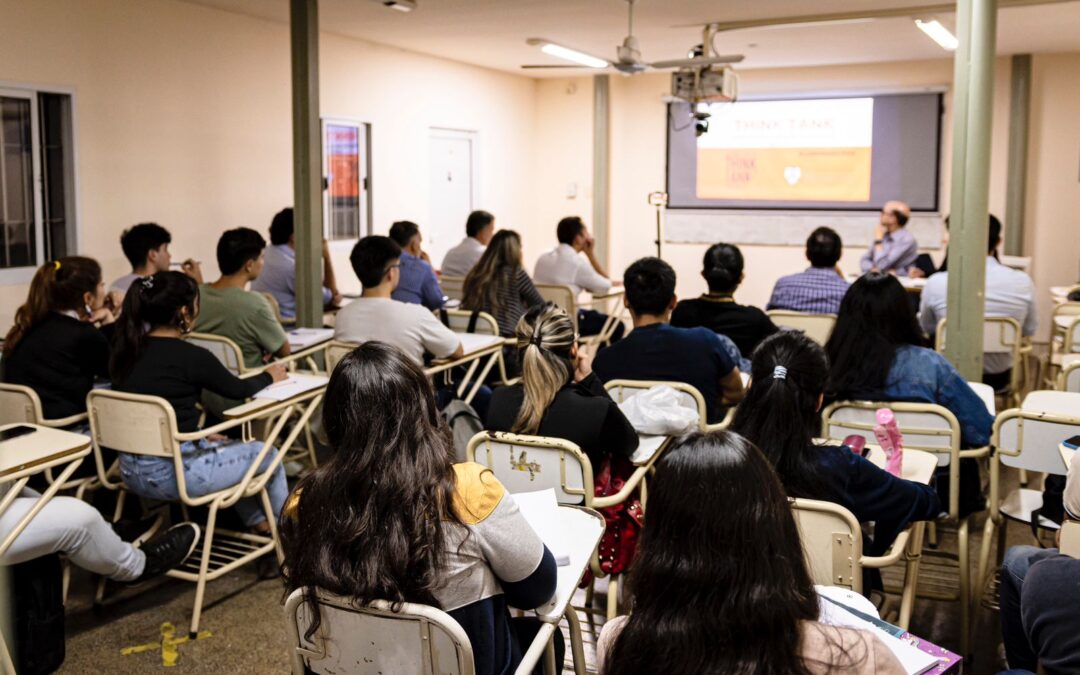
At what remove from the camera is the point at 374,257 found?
4199 mm

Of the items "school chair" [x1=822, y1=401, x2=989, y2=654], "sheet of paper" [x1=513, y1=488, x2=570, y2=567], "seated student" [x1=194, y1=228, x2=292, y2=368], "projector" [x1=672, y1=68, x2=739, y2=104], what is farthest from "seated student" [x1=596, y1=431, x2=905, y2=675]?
"projector" [x1=672, y1=68, x2=739, y2=104]

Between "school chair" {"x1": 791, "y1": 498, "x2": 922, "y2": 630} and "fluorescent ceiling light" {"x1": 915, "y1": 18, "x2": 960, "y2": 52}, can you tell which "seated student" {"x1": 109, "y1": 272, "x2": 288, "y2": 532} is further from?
"fluorescent ceiling light" {"x1": 915, "y1": 18, "x2": 960, "y2": 52}

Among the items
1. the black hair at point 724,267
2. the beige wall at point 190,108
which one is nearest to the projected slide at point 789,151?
the beige wall at point 190,108

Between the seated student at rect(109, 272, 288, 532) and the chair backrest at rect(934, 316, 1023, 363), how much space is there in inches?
127

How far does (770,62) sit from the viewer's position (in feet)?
30.5

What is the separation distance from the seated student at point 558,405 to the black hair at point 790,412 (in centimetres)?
51

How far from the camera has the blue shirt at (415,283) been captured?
5.68m

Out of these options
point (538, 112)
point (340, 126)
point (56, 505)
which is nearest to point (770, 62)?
point (538, 112)

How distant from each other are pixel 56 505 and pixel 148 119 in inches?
149

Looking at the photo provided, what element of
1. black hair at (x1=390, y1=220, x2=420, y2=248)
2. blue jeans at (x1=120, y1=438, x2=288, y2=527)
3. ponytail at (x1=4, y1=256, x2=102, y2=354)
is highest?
black hair at (x1=390, y1=220, x2=420, y2=248)

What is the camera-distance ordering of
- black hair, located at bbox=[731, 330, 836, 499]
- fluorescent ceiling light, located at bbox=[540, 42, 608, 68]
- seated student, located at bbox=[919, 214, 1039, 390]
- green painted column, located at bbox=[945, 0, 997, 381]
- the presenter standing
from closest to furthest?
black hair, located at bbox=[731, 330, 836, 499], green painted column, located at bbox=[945, 0, 997, 381], seated student, located at bbox=[919, 214, 1039, 390], fluorescent ceiling light, located at bbox=[540, 42, 608, 68], the presenter standing

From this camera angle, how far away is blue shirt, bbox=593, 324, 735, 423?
11.5ft

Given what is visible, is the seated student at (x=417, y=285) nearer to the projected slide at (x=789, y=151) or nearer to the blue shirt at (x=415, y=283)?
the blue shirt at (x=415, y=283)

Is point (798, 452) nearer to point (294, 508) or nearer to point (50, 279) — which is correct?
point (294, 508)
